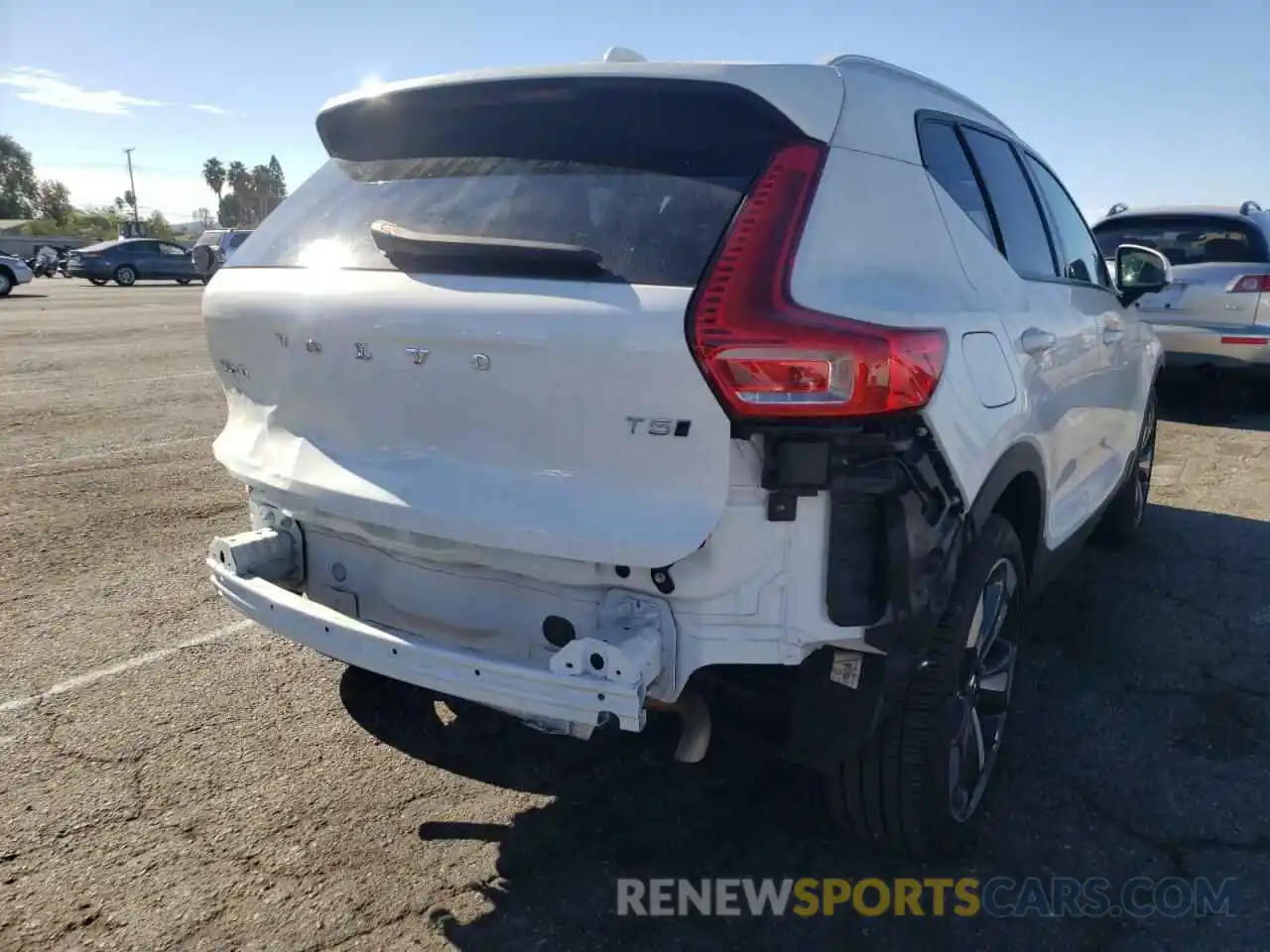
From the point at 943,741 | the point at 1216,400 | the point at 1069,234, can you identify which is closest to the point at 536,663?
the point at 943,741

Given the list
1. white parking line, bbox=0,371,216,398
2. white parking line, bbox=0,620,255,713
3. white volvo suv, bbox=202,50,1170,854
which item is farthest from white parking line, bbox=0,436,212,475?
white volvo suv, bbox=202,50,1170,854

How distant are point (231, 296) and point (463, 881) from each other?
1.73 metres

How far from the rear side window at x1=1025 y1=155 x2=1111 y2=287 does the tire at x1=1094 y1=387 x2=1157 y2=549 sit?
1.18 metres

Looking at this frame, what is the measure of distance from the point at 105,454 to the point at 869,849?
6.42 metres

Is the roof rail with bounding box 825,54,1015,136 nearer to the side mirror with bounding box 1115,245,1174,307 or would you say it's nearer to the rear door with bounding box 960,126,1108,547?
the rear door with bounding box 960,126,1108,547

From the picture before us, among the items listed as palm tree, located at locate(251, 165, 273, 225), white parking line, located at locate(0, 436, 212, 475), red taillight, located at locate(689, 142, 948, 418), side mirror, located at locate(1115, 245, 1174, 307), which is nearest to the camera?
red taillight, located at locate(689, 142, 948, 418)

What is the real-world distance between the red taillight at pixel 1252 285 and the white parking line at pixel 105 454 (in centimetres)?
867

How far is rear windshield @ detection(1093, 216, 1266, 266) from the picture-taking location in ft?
28.7

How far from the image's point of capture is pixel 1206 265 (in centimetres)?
883

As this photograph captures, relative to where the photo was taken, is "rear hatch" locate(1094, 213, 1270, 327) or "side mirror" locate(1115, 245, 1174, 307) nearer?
"side mirror" locate(1115, 245, 1174, 307)

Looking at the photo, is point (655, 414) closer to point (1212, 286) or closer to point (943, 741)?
point (943, 741)

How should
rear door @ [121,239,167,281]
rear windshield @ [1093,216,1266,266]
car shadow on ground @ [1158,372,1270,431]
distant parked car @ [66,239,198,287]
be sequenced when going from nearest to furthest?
rear windshield @ [1093,216,1266,266]
car shadow on ground @ [1158,372,1270,431]
distant parked car @ [66,239,198,287]
rear door @ [121,239,167,281]

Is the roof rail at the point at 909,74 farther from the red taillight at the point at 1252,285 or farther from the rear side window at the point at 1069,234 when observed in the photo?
the red taillight at the point at 1252,285

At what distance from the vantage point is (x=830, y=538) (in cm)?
211
